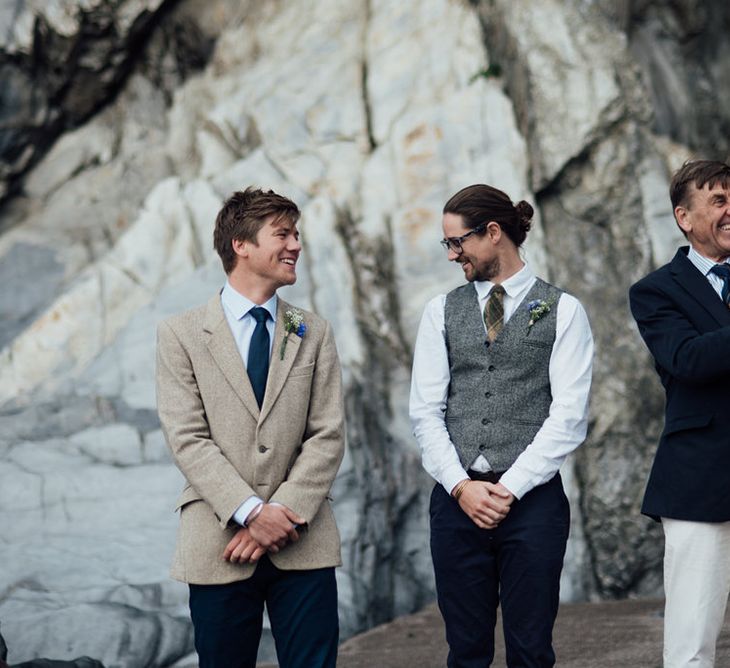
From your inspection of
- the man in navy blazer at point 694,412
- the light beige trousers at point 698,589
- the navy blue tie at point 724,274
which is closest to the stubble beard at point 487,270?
the man in navy blazer at point 694,412

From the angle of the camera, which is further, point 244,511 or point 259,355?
point 259,355

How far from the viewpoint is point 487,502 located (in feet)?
11.4

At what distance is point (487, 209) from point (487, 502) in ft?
3.00

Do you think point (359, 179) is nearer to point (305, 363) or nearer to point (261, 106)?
point (261, 106)

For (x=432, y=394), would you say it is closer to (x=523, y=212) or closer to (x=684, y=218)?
(x=523, y=212)

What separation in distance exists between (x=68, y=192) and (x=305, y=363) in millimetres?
6587

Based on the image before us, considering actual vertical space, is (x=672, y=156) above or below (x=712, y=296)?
above

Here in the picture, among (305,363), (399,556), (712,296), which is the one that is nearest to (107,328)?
(399,556)

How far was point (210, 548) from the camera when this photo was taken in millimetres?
3453

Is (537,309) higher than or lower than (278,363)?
higher

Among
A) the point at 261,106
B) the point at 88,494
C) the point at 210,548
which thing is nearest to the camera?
the point at 210,548

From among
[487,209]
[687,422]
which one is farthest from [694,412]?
[487,209]

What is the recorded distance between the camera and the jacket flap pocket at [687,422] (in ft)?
11.5

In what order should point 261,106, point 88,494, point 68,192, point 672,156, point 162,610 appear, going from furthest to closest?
point 68,192 < point 261,106 < point 672,156 < point 88,494 < point 162,610
